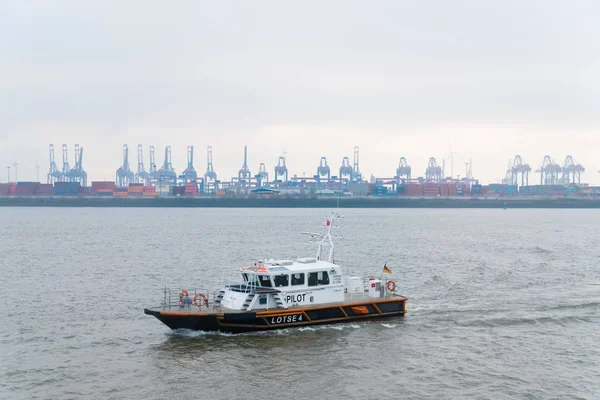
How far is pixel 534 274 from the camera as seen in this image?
48.6 meters

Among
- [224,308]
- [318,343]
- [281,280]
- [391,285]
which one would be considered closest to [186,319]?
[224,308]

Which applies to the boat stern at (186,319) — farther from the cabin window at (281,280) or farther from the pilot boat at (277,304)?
the cabin window at (281,280)

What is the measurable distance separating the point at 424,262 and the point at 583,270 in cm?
1318

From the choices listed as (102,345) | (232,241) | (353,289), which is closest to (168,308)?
(102,345)

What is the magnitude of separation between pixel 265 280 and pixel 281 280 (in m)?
0.84

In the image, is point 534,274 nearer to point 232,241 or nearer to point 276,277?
point 276,277

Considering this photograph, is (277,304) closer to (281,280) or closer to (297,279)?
(281,280)

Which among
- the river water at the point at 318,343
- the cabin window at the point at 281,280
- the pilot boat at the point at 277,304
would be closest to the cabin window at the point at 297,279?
the pilot boat at the point at 277,304

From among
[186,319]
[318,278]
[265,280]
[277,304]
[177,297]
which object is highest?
[265,280]

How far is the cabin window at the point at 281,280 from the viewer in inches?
1196

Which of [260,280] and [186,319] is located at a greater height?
[260,280]

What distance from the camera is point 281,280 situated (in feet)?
100

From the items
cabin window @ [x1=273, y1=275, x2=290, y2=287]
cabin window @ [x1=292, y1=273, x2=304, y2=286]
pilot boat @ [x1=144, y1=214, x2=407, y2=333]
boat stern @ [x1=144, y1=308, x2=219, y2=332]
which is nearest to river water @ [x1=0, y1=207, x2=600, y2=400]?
boat stern @ [x1=144, y1=308, x2=219, y2=332]

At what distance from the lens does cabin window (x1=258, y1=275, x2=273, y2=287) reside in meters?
30.1
